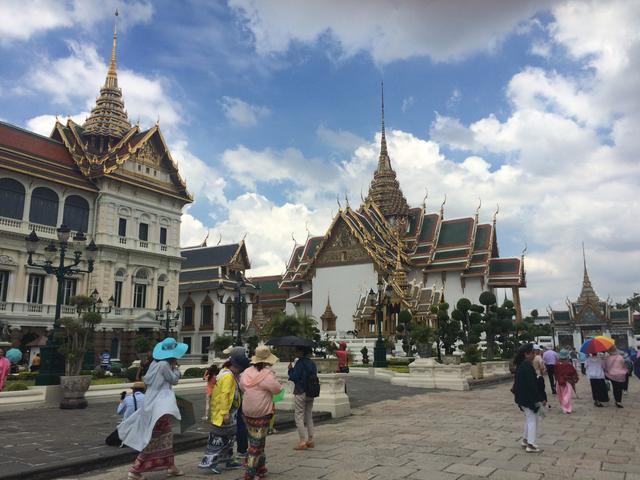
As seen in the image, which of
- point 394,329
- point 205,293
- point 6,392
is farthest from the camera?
→ point 205,293

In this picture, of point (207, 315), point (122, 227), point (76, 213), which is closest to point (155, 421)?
point (76, 213)

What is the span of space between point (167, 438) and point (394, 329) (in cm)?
3299

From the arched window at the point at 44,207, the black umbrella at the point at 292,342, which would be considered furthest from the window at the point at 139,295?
the black umbrella at the point at 292,342

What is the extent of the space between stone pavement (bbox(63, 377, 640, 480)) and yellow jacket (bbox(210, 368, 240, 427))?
70 centimetres

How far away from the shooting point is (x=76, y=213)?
3312 cm

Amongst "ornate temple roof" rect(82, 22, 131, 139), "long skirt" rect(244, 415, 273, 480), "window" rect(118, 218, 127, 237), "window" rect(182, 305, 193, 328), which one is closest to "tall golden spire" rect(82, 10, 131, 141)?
"ornate temple roof" rect(82, 22, 131, 139)

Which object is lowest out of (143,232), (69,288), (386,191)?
(69,288)

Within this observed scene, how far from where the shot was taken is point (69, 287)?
32.2m

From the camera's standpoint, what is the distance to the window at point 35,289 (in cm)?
3008

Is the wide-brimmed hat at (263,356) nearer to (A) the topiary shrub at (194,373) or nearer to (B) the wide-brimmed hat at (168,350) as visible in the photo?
(B) the wide-brimmed hat at (168,350)

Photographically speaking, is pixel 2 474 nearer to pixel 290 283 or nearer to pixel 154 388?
pixel 154 388

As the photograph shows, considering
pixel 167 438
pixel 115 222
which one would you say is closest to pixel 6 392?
pixel 167 438

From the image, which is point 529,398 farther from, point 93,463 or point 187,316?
point 187,316

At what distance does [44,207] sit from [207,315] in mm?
17823
